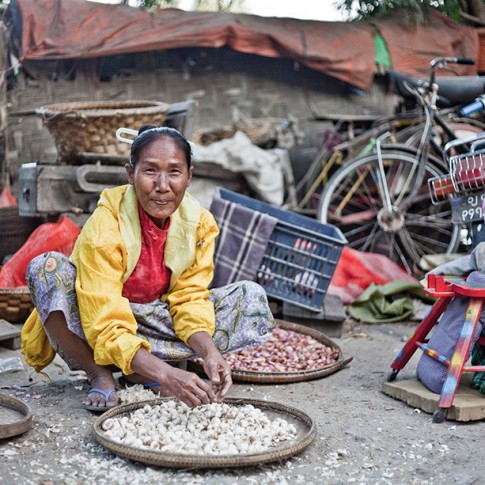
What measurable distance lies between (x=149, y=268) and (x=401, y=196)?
3143 mm

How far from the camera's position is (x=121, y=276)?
2.96 meters

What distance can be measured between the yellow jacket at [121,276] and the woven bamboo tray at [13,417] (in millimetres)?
319

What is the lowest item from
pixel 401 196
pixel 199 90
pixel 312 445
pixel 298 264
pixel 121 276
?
pixel 312 445

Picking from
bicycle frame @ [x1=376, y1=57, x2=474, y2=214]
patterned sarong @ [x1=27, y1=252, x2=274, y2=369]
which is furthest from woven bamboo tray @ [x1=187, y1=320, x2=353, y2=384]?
bicycle frame @ [x1=376, y1=57, x2=474, y2=214]

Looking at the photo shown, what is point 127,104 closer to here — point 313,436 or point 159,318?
point 159,318

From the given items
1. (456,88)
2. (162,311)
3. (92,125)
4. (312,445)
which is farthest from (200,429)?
(456,88)

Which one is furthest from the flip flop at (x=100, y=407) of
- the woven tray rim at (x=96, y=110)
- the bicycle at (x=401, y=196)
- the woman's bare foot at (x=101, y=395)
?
the bicycle at (x=401, y=196)

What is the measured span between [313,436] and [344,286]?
2810 millimetres

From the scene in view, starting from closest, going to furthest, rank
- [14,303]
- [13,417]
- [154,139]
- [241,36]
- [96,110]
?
[13,417], [154,139], [14,303], [96,110], [241,36]

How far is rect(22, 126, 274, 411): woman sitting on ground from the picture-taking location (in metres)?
2.77

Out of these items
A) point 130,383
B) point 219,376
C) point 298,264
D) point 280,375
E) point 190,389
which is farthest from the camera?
point 298,264

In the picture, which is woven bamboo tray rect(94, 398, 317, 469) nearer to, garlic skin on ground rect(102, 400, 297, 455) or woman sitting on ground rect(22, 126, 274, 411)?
garlic skin on ground rect(102, 400, 297, 455)

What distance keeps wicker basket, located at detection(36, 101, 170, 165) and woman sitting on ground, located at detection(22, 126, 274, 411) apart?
63.8 inches

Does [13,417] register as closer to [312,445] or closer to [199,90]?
[312,445]
